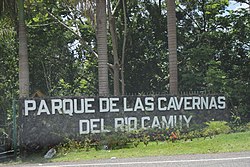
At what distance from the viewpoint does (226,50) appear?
72.2 ft

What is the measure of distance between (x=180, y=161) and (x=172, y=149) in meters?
2.10

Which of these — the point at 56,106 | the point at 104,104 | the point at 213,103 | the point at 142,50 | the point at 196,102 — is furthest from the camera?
the point at 142,50

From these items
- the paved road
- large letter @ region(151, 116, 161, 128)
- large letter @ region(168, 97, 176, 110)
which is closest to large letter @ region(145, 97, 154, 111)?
large letter @ region(151, 116, 161, 128)

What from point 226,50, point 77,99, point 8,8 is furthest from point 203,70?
point 8,8

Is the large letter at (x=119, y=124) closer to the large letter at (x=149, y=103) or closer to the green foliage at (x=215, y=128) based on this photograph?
the large letter at (x=149, y=103)

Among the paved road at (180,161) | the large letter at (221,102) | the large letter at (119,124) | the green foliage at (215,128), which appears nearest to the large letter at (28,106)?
the paved road at (180,161)

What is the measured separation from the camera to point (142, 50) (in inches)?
952

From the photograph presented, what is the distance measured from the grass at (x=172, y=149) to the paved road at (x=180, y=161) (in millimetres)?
659

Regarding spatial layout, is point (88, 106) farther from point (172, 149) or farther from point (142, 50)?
point (142, 50)

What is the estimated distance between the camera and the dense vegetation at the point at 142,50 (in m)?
20.6

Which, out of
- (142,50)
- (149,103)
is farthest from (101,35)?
(142,50)

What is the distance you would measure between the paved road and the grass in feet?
2.16

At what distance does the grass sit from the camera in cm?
1119

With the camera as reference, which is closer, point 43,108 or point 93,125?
point 43,108
